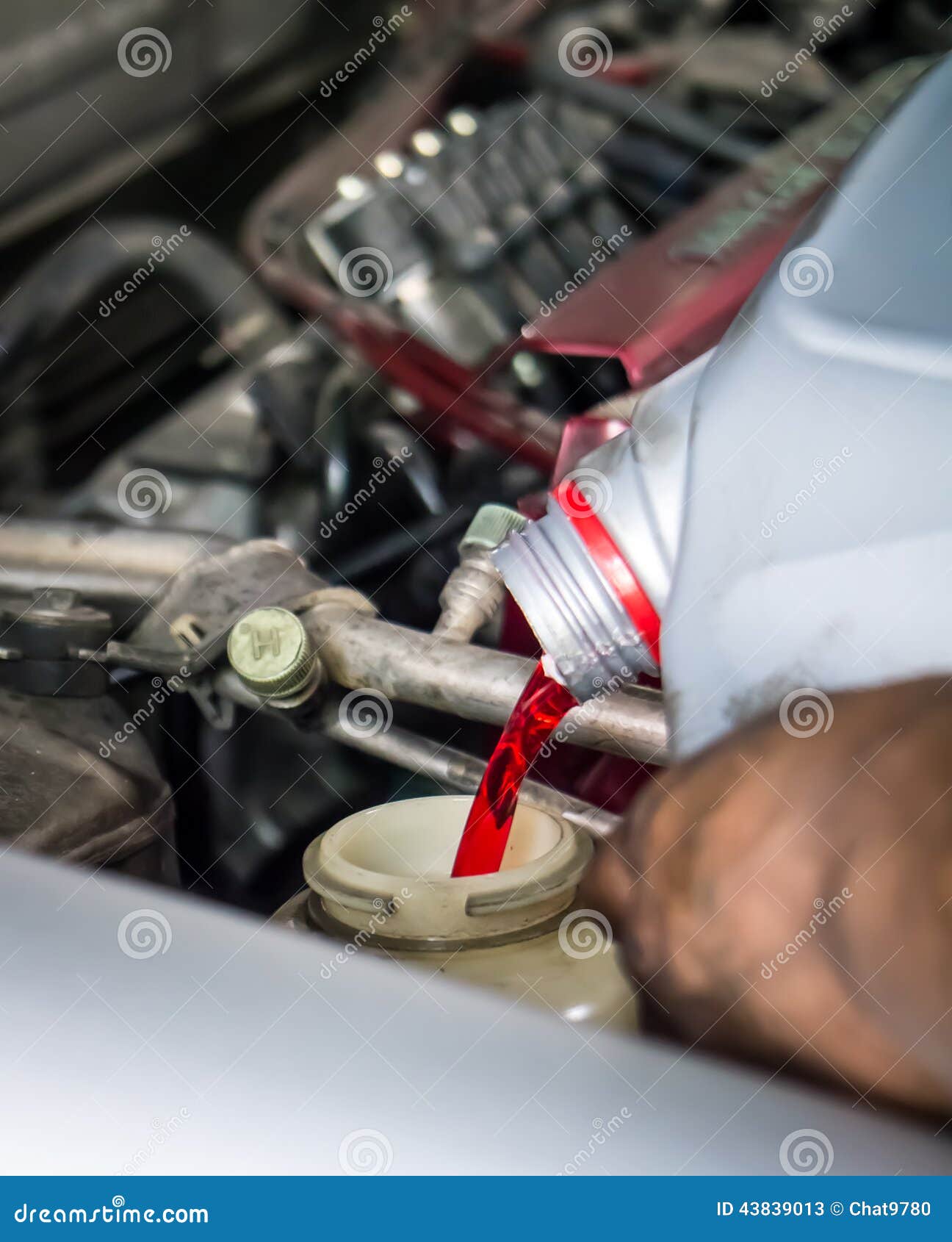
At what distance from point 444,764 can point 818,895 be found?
1.34ft

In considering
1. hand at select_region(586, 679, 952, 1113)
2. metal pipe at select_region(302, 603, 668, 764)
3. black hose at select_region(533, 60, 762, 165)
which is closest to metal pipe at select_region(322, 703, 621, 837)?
metal pipe at select_region(302, 603, 668, 764)

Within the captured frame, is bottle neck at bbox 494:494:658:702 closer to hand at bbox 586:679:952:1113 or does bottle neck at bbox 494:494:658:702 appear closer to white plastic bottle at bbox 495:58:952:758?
white plastic bottle at bbox 495:58:952:758

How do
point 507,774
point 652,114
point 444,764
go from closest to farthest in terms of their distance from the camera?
point 507,774 → point 444,764 → point 652,114

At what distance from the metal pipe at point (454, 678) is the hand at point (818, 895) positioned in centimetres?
21

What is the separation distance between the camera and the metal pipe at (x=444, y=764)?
0.76 m

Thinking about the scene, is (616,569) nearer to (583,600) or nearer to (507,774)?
(583,600)

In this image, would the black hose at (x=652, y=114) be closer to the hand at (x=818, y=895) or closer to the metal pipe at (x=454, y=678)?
the metal pipe at (x=454, y=678)

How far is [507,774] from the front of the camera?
2.27 feet

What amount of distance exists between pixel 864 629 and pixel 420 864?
0.27m

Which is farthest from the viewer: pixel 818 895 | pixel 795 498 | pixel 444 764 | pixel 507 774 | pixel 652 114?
pixel 652 114

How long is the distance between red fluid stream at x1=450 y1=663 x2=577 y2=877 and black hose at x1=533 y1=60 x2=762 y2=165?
101cm

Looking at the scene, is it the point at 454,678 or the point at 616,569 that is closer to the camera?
the point at 616,569

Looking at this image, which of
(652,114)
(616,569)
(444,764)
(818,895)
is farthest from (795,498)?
(652,114)

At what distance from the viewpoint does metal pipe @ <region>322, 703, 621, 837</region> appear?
761mm
